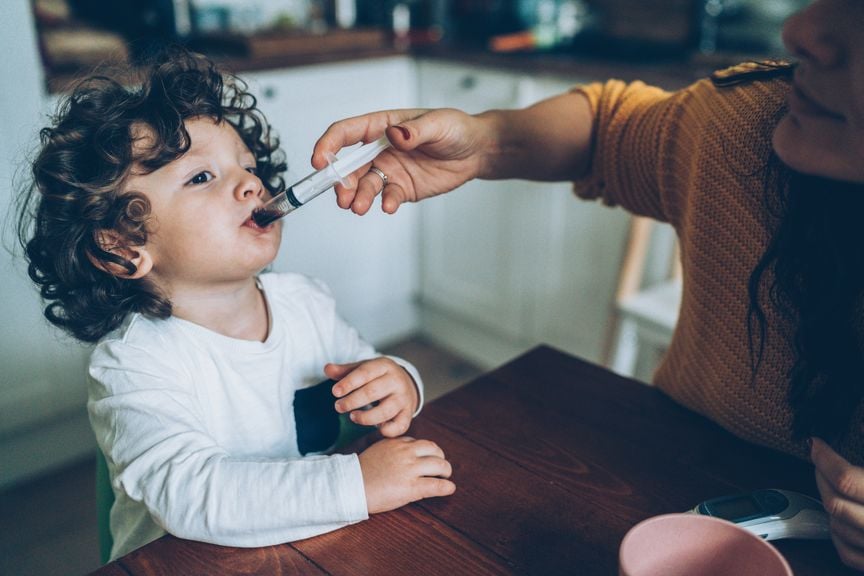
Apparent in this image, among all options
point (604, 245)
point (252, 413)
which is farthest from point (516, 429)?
point (604, 245)

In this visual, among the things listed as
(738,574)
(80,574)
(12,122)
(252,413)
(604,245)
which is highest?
(12,122)

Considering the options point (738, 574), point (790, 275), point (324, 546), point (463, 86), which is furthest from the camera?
point (463, 86)

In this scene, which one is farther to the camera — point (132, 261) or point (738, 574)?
point (132, 261)

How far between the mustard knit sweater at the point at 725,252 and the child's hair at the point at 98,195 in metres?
0.59

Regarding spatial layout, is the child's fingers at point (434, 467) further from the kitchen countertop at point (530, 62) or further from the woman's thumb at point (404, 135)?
the kitchen countertop at point (530, 62)

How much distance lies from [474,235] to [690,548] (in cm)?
190

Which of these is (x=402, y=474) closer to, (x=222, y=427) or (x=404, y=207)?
(x=222, y=427)

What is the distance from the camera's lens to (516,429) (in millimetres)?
782

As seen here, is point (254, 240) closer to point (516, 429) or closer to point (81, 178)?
point (81, 178)

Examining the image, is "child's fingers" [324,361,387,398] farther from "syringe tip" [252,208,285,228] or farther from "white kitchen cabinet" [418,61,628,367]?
"white kitchen cabinet" [418,61,628,367]

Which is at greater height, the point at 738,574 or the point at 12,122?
the point at 12,122

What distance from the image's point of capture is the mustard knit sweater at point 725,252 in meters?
0.77

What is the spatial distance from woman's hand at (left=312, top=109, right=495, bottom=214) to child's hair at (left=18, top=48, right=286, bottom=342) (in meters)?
0.20

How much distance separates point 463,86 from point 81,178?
4.81 ft
